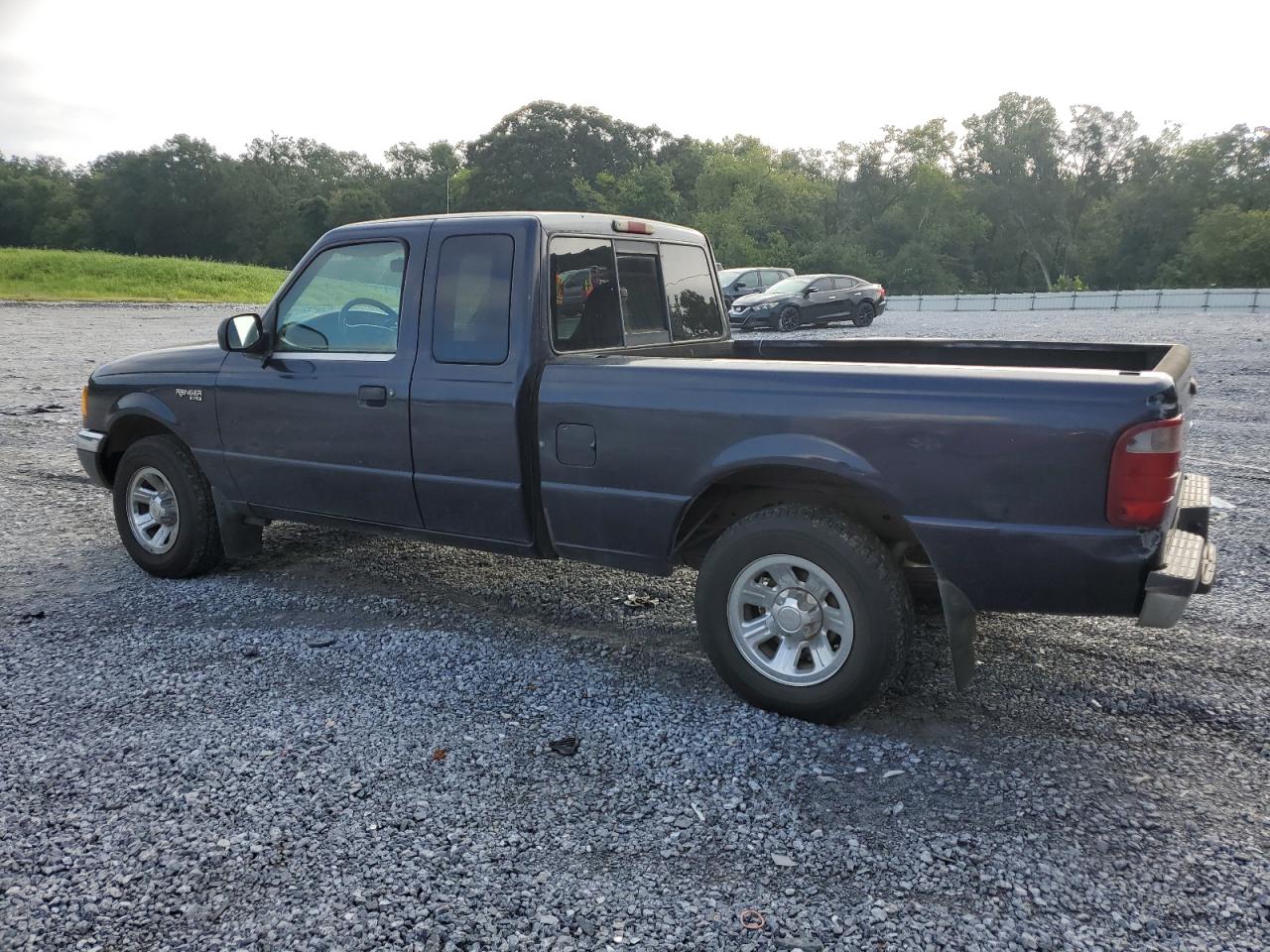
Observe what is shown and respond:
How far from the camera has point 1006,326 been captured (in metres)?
24.5

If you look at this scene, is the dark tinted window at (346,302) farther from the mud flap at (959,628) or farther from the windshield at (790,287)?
the windshield at (790,287)

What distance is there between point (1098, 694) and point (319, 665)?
344cm

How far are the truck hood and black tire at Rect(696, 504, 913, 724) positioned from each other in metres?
3.17

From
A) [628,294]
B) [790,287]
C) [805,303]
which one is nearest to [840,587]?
[628,294]

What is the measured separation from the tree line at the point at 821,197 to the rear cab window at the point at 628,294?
51.6m

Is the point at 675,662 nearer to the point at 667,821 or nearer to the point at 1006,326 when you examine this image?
Answer: the point at 667,821

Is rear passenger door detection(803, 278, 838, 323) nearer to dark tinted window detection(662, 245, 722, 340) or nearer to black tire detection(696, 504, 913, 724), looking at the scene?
dark tinted window detection(662, 245, 722, 340)

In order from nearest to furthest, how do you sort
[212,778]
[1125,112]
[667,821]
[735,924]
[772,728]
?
1. [735,924]
2. [667,821]
3. [212,778]
4. [772,728]
5. [1125,112]


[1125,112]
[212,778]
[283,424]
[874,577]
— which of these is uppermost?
[1125,112]

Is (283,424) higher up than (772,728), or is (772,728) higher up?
(283,424)

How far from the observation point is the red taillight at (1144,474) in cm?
309

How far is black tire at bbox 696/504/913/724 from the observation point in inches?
140

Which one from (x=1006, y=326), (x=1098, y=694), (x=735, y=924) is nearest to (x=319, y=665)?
(x=735, y=924)

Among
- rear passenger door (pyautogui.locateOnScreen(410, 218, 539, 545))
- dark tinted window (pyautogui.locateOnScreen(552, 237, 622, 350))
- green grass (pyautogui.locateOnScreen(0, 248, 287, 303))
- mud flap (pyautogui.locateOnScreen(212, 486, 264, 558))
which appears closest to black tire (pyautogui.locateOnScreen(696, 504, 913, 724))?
rear passenger door (pyautogui.locateOnScreen(410, 218, 539, 545))
